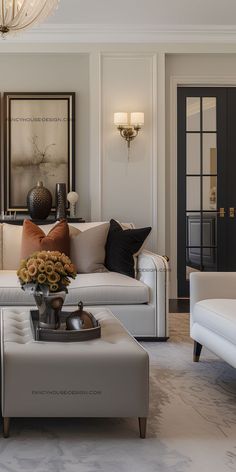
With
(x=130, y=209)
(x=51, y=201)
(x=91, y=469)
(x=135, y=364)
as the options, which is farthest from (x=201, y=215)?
(x=91, y=469)

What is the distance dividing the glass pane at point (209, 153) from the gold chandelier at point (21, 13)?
3.06m

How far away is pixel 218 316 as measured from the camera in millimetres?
3346

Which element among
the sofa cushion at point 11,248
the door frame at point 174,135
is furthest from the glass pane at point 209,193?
the sofa cushion at point 11,248

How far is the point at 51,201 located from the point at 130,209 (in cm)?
82

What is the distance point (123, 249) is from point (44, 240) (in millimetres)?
624

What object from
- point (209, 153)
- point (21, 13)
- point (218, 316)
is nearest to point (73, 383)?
point (218, 316)

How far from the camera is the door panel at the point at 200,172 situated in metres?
6.39

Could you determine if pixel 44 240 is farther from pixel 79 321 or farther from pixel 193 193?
pixel 193 193

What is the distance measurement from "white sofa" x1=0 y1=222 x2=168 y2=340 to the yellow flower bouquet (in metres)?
1.37

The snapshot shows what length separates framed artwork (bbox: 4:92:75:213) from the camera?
6105 millimetres

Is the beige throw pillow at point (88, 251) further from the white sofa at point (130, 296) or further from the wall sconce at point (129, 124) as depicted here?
the wall sconce at point (129, 124)

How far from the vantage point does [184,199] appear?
252 inches

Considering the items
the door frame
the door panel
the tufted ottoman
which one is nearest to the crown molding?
the door frame

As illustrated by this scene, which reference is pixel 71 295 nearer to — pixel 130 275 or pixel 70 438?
pixel 130 275
